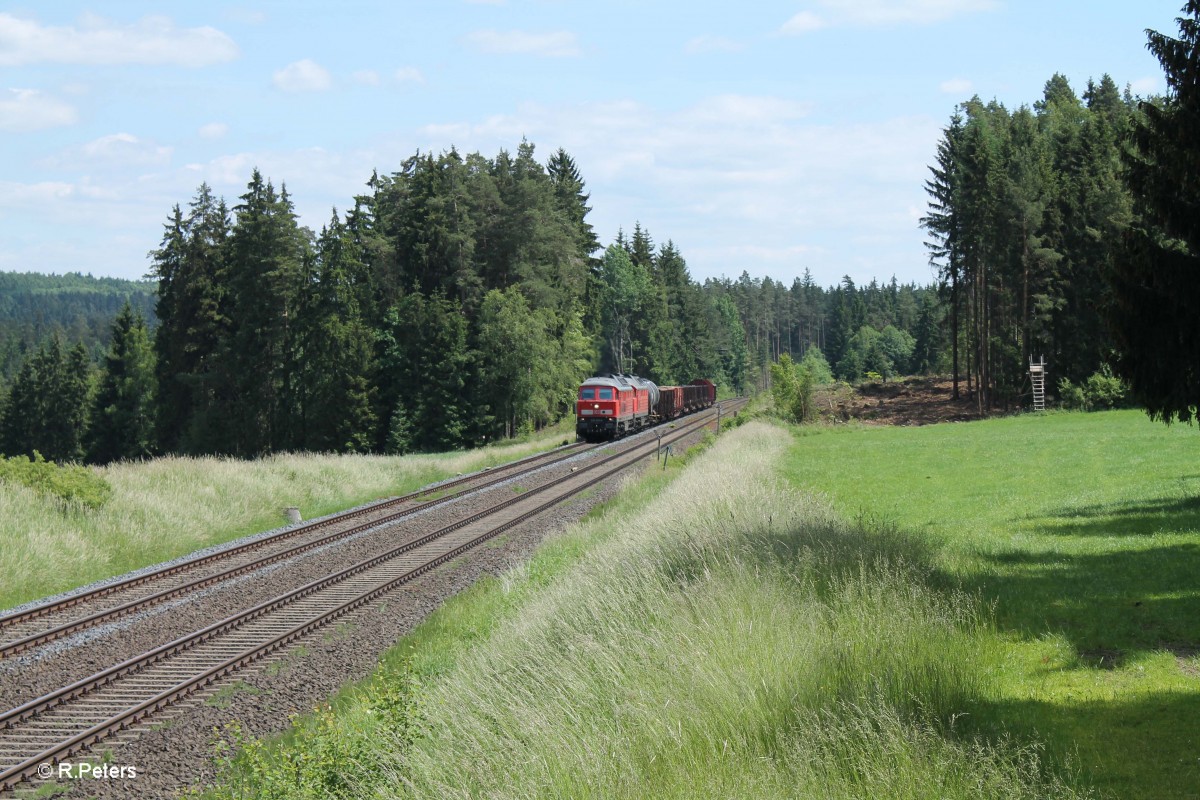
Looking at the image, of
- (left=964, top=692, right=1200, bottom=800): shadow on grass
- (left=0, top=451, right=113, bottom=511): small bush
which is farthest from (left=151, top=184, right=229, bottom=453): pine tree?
(left=964, top=692, right=1200, bottom=800): shadow on grass

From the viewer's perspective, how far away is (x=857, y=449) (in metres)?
41.1

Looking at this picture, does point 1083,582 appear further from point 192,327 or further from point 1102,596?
point 192,327

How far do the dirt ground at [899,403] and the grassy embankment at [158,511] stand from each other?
3662cm

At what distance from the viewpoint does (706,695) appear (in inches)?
271

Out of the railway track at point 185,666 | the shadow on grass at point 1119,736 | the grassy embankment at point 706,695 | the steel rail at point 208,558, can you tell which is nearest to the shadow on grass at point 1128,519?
the grassy embankment at point 706,695

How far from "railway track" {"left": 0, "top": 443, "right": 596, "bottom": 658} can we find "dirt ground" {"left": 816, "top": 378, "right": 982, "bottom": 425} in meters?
39.7

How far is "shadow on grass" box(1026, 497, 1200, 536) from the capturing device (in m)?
15.8

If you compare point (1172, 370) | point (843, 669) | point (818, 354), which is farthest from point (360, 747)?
point (818, 354)

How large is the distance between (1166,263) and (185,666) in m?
12.8

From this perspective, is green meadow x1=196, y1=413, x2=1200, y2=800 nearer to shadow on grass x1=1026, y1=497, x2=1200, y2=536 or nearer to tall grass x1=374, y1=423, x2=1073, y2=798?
tall grass x1=374, y1=423, x2=1073, y2=798

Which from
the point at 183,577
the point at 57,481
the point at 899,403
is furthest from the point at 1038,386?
the point at 57,481

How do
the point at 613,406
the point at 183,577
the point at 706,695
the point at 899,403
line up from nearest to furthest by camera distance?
the point at 706,695 → the point at 183,577 → the point at 613,406 → the point at 899,403

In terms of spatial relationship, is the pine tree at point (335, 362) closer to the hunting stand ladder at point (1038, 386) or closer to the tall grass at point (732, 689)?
the hunting stand ladder at point (1038, 386)

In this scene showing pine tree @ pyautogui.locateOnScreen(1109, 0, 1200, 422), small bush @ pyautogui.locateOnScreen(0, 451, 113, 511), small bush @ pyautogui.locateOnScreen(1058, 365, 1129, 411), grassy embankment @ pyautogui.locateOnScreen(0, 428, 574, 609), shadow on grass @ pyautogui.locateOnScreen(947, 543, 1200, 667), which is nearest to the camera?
shadow on grass @ pyautogui.locateOnScreen(947, 543, 1200, 667)
